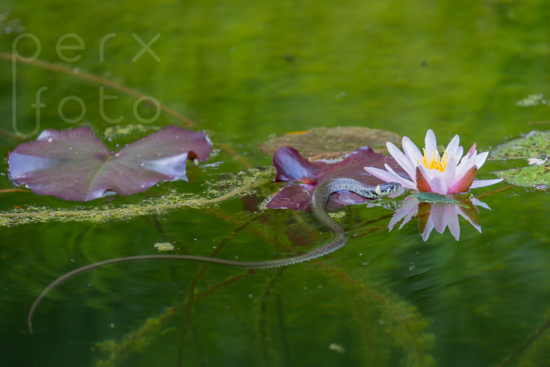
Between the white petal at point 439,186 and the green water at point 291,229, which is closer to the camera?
the green water at point 291,229

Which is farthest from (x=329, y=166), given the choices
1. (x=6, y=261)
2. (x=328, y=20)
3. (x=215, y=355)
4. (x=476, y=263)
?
(x=328, y=20)

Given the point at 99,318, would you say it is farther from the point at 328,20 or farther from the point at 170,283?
the point at 328,20

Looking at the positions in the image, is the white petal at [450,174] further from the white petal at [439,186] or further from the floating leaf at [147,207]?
the floating leaf at [147,207]

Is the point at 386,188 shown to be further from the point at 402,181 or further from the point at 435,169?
the point at 435,169

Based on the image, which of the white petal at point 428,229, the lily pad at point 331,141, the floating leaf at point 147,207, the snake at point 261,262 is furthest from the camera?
the lily pad at point 331,141

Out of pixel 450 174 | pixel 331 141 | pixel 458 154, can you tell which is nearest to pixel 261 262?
pixel 450 174

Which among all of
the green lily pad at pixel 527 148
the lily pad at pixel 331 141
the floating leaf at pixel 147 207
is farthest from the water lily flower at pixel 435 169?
the floating leaf at pixel 147 207

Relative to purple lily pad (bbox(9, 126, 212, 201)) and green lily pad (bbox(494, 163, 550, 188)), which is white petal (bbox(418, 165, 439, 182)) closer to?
green lily pad (bbox(494, 163, 550, 188))
